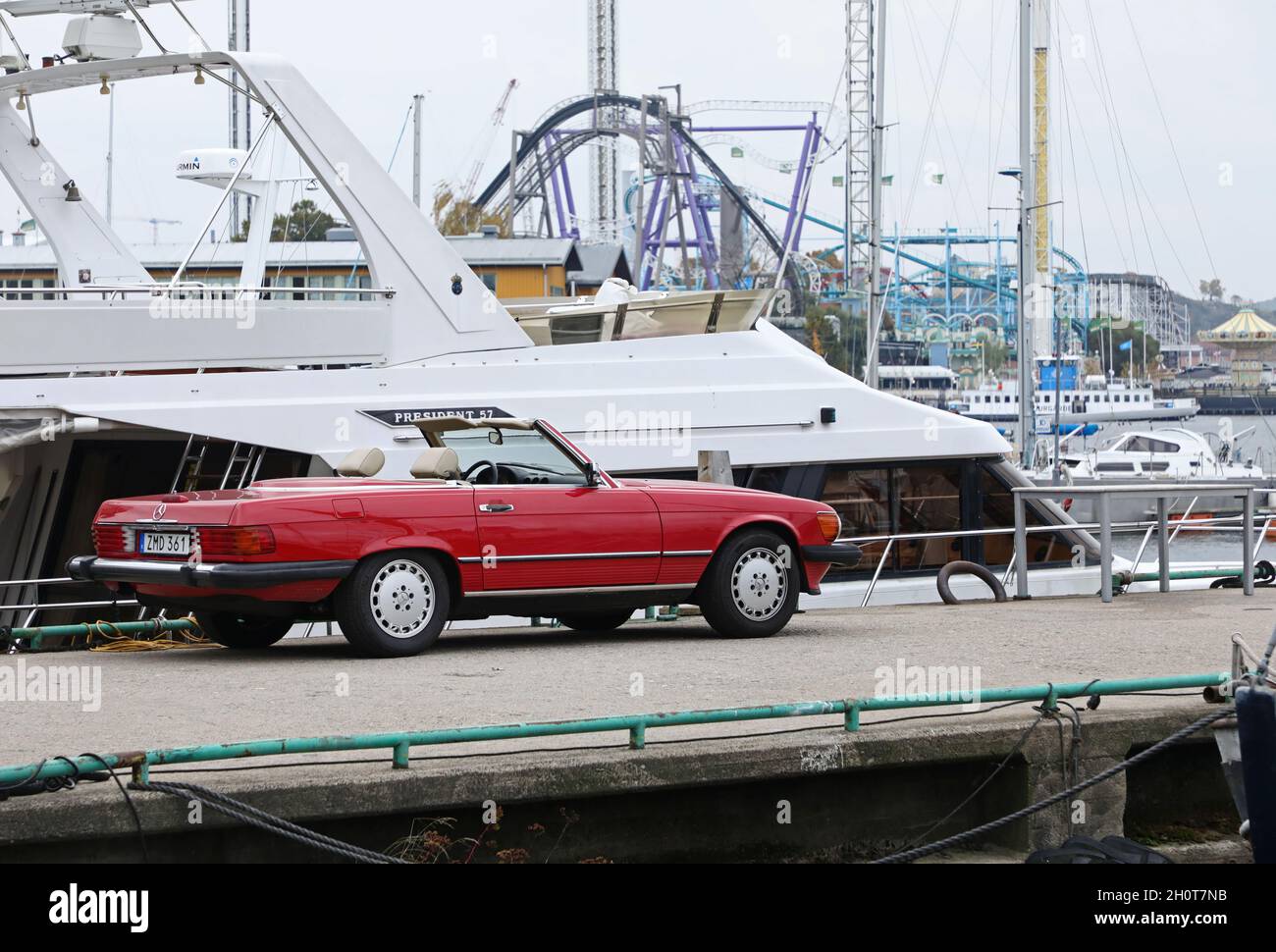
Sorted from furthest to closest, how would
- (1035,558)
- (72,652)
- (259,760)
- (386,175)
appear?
(1035,558) → (386,175) → (72,652) → (259,760)

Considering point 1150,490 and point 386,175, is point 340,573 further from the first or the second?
point 1150,490

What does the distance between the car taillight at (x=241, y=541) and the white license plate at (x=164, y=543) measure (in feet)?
0.72

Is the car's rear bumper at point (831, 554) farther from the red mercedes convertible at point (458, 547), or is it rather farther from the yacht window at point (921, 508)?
the yacht window at point (921, 508)

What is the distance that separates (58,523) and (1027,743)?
847 cm

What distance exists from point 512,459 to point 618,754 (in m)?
4.19

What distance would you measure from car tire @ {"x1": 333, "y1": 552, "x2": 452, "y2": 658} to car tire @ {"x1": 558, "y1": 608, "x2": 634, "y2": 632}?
1.91 metres

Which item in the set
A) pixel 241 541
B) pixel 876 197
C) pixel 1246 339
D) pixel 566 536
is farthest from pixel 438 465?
pixel 1246 339

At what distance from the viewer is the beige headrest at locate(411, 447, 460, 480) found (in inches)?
380

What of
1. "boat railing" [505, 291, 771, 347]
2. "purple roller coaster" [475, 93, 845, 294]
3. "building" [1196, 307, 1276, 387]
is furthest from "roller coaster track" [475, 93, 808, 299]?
"building" [1196, 307, 1276, 387]

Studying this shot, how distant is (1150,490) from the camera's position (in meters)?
12.8

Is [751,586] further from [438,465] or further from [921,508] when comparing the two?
[921,508]

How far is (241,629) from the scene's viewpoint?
9938mm

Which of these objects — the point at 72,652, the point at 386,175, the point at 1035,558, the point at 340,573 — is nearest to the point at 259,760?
the point at 340,573

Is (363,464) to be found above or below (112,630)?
above
